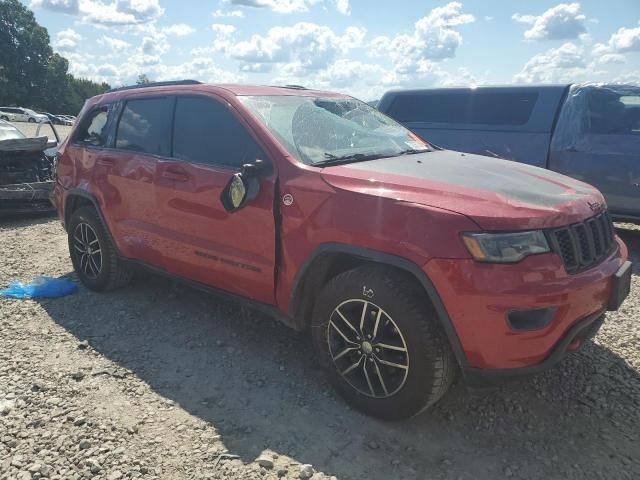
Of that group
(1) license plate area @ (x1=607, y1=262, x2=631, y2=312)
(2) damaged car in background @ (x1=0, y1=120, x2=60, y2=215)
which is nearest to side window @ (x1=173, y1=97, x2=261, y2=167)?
(1) license plate area @ (x1=607, y1=262, x2=631, y2=312)

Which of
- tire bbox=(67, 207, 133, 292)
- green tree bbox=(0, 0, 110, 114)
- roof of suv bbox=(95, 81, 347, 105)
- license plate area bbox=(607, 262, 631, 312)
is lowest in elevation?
tire bbox=(67, 207, 133, 292)

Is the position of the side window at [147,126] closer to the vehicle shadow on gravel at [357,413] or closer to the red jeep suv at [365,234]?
the red jeep suv at [365,234]

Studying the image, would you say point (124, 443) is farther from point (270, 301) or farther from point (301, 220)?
point (301, 220)

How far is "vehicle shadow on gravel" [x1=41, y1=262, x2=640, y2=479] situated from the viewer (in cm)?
255

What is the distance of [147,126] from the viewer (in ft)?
13.4

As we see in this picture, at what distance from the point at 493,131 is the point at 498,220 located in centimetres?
458

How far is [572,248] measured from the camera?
2.52 m

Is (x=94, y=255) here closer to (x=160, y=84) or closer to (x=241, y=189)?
(x=160, y=84)

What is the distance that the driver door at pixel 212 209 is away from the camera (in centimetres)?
320

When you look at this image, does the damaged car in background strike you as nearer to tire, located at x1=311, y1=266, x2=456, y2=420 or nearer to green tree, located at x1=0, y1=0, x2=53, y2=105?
tire, located at x1=311, y1=266, x2=456, y2=420

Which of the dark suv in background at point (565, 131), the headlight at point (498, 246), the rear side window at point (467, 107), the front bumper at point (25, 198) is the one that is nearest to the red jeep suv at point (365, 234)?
the headlight at point (498, 246)

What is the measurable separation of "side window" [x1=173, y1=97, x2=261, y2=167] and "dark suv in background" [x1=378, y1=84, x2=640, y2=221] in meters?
3.93

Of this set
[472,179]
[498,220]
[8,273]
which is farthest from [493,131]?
[8,273]

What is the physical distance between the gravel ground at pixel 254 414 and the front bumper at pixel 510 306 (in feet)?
1.62
